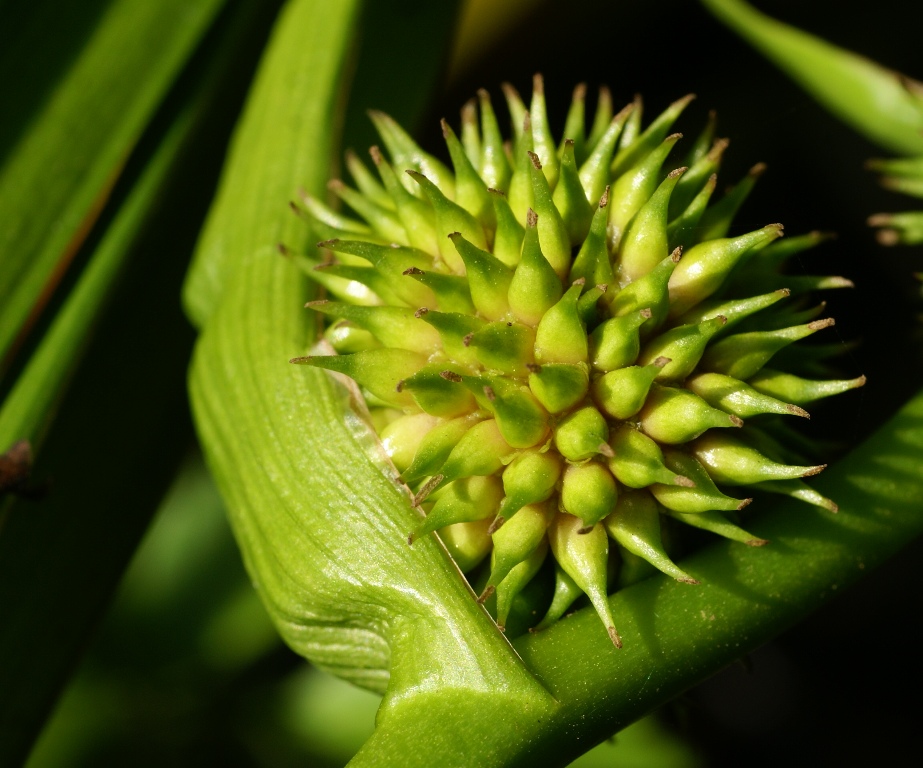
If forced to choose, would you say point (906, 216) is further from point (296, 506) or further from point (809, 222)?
point (296, 506)

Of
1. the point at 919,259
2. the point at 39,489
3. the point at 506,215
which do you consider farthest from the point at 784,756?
the point at 39,489

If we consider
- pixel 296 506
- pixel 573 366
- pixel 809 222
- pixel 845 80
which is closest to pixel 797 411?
pixel 573 366

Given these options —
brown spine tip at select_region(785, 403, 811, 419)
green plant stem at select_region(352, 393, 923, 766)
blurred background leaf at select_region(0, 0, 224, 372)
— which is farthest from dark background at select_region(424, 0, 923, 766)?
blurred background leaf at select_region(0, 0, 224, 372)

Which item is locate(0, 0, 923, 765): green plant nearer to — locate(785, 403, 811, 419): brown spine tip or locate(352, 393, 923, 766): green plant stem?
locate(352, 393, 923, 766): green plant stem

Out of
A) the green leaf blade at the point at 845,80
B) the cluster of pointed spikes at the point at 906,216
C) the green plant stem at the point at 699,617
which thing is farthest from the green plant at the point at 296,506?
the green leaf blade at the point at 845,80

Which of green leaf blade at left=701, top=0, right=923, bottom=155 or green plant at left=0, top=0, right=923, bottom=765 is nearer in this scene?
green plant at left=0, top=0, right=923, bottom=765

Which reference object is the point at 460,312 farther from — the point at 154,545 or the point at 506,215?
the point at 154,545
